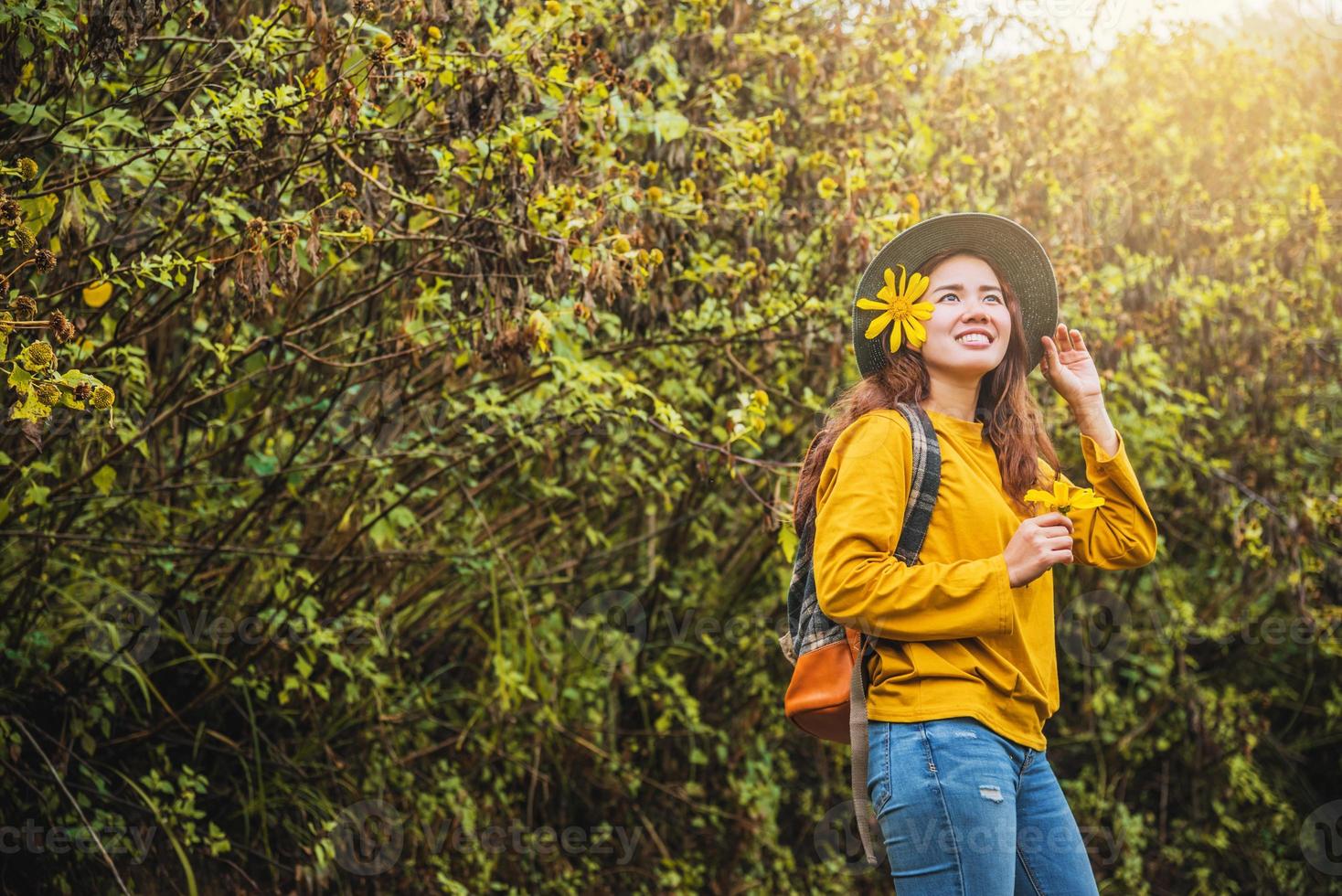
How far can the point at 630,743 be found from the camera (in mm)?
5234

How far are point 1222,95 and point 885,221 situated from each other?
419 cm

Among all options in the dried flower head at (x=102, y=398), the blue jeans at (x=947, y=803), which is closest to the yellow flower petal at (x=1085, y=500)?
the blue jeans at (x=947, y=803)

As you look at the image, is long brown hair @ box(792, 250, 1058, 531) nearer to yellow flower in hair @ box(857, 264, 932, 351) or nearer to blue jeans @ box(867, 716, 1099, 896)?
yellow flower in hair @ box(857, 264, 932, 351)

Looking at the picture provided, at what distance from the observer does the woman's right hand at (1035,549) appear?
188cm

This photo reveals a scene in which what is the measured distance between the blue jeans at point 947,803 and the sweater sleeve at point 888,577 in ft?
0.52

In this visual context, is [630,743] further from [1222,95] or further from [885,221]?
[1222,95]

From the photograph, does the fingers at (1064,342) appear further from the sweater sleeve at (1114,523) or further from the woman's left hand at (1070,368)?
the sweater sleeve at (1114,523)

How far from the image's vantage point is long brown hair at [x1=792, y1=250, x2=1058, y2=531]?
2186mm

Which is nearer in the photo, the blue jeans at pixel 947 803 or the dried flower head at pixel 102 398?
the blue jeans at pixel 947 803

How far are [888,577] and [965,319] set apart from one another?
58 cm

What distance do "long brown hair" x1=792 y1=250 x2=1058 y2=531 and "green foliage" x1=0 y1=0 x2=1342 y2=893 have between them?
830 millimetres

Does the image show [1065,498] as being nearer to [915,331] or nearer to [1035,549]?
[1035,549]

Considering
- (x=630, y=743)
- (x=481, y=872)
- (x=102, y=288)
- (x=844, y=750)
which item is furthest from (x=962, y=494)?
(x=844, y=750)

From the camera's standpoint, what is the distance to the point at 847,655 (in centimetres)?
205
